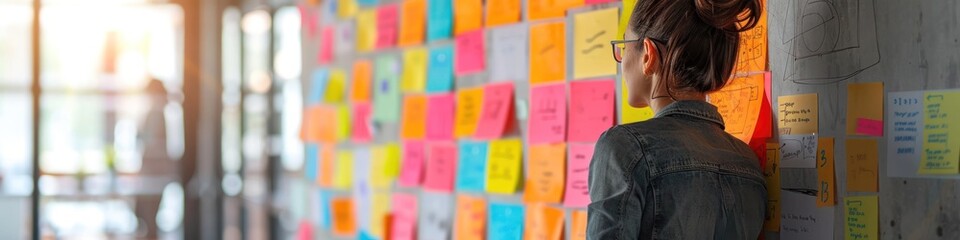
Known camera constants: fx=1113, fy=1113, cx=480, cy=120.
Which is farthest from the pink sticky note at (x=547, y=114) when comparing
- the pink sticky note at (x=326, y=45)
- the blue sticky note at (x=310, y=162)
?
the blue sticky note at (x=310, y=162)

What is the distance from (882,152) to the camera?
1471mm

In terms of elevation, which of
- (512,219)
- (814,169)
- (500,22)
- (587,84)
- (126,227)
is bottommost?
(126,227)

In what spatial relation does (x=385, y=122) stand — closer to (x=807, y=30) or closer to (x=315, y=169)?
(x=315, y=169)

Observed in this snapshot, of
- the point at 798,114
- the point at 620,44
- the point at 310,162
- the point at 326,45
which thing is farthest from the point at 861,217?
the point at 310,162

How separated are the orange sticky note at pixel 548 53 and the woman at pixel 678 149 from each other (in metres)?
0.63

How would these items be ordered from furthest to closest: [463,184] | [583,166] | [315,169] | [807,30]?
[315,169], [463,184], [583,166], [807,30]

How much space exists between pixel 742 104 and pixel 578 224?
0.51 metres

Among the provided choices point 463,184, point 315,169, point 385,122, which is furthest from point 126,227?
point 463,184

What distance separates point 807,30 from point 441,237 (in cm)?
136

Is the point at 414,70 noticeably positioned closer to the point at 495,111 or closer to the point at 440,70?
the point at 440,70

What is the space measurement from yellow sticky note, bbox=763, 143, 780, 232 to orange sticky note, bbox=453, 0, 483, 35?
105 centimetres

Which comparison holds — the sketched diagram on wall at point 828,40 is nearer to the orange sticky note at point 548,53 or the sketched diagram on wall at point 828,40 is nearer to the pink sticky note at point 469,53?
the orange sticky note at point 548,53

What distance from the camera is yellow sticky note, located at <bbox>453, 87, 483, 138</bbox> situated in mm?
2584

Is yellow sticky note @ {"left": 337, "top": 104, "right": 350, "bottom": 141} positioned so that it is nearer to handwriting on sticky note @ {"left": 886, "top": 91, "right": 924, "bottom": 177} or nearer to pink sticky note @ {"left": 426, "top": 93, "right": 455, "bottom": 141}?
pink sticky note @ {"left": 426, "top": 93, "right": 455, "bottom": 141}
